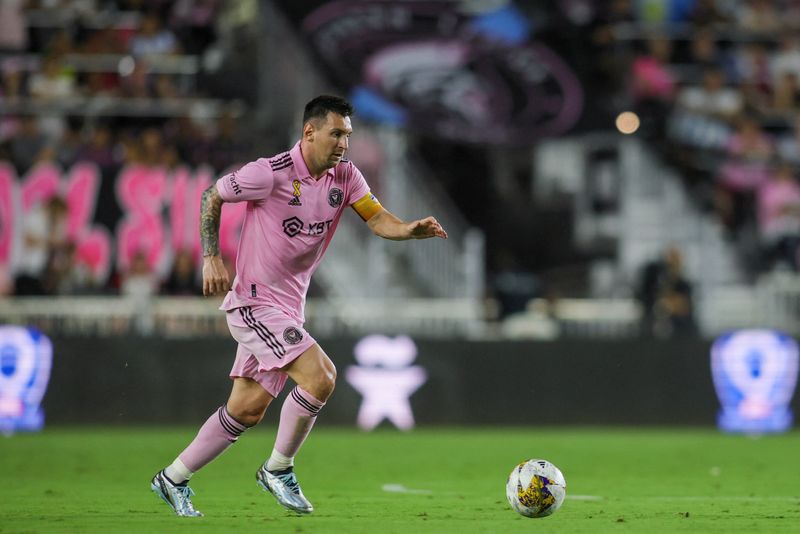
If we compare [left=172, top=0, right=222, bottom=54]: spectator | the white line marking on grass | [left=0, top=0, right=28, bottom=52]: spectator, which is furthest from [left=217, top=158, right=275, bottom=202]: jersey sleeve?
[left=0, top=0, right=28, bottom=52]: spectator

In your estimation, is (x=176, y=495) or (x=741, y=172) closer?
(x=176, y=495)

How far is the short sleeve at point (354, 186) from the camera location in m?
9.16

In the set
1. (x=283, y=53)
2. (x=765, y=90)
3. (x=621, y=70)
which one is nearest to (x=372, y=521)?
(x=283, y=53)

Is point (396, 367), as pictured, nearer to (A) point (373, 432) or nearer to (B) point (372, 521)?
(A) point (373, 432)

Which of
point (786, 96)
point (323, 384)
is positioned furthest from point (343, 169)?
point (786, 96)

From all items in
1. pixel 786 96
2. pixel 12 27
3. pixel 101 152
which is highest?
pixel 12 27

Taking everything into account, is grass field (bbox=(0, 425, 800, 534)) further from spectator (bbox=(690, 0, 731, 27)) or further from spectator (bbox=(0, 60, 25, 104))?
spectator (bbox=(690, 0, 731, 27))

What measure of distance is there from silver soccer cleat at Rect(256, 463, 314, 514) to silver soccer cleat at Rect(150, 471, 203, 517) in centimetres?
44

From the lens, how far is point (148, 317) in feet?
59.4

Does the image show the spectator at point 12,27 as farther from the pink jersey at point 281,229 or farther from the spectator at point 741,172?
the pink jersey at point 281,229

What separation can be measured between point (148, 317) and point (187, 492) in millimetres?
9526

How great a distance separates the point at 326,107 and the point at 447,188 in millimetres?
14538

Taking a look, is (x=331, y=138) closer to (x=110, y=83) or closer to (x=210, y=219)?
(x=210, y=219)

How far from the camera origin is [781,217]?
20641 mm
